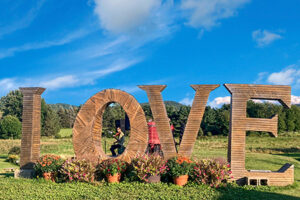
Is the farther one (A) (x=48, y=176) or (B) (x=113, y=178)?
(A) (x=48, y=176)

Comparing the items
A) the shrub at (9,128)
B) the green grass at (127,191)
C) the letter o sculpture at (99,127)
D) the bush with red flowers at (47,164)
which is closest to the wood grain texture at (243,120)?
the green grass at (127,191)

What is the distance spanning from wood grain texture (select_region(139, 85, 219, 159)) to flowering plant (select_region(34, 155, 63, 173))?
3827 millimetres

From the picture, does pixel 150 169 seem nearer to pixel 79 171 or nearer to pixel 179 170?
pixel 179 170

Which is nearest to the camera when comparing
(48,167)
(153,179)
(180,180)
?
(180,180)

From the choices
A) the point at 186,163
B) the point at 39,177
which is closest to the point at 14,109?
the point at 39,177

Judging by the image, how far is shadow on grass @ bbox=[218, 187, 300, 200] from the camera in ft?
26.7

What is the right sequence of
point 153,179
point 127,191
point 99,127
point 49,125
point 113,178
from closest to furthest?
point 127,191 < point 153,179 < point 113,178 < point 99,127 < point 49,125

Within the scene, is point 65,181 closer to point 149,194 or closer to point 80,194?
point 80,194

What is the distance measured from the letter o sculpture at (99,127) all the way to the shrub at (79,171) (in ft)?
1.44

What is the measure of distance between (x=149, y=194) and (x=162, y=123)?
274cm

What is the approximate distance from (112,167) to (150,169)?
1259 millimetres

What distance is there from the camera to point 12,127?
41.5m

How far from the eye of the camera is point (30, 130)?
1091cm

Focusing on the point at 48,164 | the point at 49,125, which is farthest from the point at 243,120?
the point at 49,125
